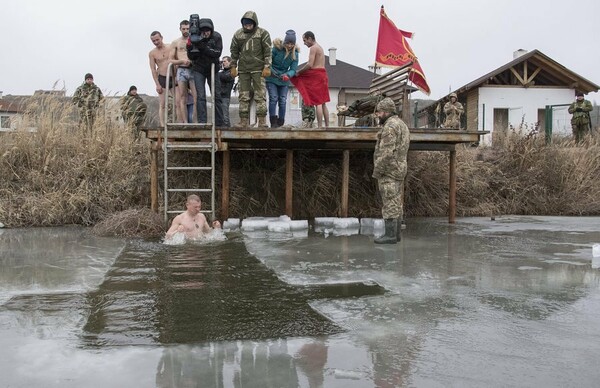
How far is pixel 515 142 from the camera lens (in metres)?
13.7

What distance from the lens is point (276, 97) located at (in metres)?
9.77

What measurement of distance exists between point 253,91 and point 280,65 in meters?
0.87

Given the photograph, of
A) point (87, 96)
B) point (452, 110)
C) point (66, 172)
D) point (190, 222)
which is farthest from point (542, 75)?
point (190, 222)

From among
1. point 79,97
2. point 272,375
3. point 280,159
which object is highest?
point 79,97

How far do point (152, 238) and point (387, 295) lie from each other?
4.42 metres

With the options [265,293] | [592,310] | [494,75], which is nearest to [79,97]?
[265,293]

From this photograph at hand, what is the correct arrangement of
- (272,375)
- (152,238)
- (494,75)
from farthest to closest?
(494,75)
(152,238)
(272,375)

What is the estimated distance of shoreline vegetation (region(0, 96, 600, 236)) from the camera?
31.6ft

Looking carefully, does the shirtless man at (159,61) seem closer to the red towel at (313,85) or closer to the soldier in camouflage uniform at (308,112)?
the red towel at (313,85)

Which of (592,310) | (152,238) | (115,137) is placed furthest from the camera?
(115,137)

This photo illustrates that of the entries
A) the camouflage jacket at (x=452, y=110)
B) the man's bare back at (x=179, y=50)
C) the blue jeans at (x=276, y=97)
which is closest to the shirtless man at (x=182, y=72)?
the man's bare back at (x=179, y=50)

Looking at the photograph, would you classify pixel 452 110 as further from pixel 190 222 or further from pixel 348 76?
pixel 348 76

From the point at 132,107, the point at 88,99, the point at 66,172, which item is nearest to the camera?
the point at 66,172

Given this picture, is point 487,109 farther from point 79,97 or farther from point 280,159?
point 79,97
